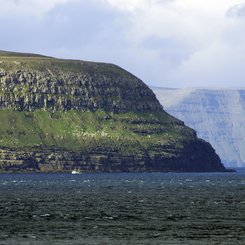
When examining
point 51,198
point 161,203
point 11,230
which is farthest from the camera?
point 51,198

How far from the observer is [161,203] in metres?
164

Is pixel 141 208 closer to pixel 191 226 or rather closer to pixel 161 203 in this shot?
pixel 161 203

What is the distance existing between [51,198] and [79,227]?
6490 cm

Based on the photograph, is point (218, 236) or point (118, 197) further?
point (118, 197)

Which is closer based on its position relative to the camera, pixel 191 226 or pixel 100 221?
pixel 191 226

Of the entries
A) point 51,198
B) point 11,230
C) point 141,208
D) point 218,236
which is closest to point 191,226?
point 218,236

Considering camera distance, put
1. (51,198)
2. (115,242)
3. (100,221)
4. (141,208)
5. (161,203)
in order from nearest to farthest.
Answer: (115,242) < (100,221) < (141,208) < (161,203) < (51,198)

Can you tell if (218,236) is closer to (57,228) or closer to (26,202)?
(57,228)

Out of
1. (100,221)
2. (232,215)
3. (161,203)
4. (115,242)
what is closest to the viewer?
(115,242)

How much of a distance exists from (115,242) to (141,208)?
50.0m

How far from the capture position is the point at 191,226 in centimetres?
11725

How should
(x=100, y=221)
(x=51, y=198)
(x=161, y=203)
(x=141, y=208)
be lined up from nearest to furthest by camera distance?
(x=100, y=221)
(x=141, y=208)
(x=161, y=203)
(x=51, y=198)

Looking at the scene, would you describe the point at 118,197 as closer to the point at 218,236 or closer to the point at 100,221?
the point at 100,221

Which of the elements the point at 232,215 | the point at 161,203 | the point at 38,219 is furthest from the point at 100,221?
the point at 161,203
